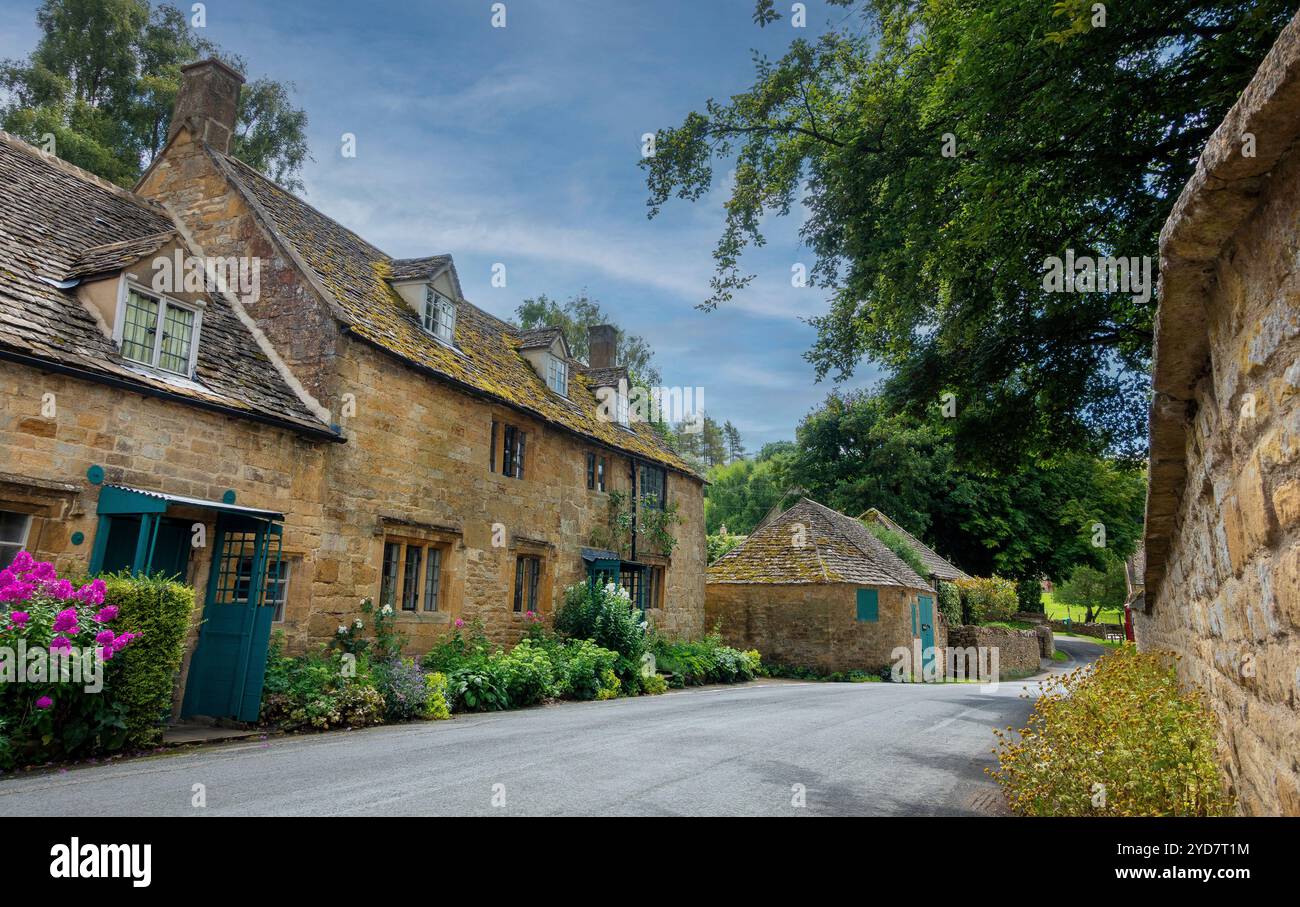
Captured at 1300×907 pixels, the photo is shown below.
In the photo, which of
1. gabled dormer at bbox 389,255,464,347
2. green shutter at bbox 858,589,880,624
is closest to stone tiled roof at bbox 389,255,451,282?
gabled dormer at bbox 389,255,464,347

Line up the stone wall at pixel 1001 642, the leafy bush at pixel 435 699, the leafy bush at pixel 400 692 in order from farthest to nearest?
the stone wall at pixel 1001 642
the leafy bush at pixel 435 699
the leafy bush at pixel 400 692

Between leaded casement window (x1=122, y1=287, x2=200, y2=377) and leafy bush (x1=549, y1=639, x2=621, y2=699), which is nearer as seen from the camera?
leaded casement window (x1=122, y1=287, x2=200, y2=377)

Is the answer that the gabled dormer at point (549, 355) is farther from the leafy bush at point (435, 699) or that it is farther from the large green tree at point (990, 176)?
the leafy bush at point (435, 699)

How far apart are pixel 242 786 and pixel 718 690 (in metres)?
14.0

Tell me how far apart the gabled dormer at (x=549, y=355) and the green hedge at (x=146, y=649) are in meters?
12.9

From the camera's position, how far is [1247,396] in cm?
283

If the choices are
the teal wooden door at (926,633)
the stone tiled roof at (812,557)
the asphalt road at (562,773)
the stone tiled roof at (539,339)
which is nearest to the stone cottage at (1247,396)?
the asphalt road at (562,773)

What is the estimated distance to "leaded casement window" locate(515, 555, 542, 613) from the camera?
55.2 feet

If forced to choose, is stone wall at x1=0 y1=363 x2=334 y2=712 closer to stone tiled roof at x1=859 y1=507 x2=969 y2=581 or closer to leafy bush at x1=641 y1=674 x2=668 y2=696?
leafy bush at x1=641 y1=674 x2=668 y2=696

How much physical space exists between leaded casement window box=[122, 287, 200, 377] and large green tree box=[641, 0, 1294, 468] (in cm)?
719

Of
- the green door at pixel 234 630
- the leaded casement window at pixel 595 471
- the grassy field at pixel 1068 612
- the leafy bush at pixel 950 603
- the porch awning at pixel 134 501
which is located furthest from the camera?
the grassy field at pixel 1068 612

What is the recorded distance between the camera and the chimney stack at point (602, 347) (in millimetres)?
26953
